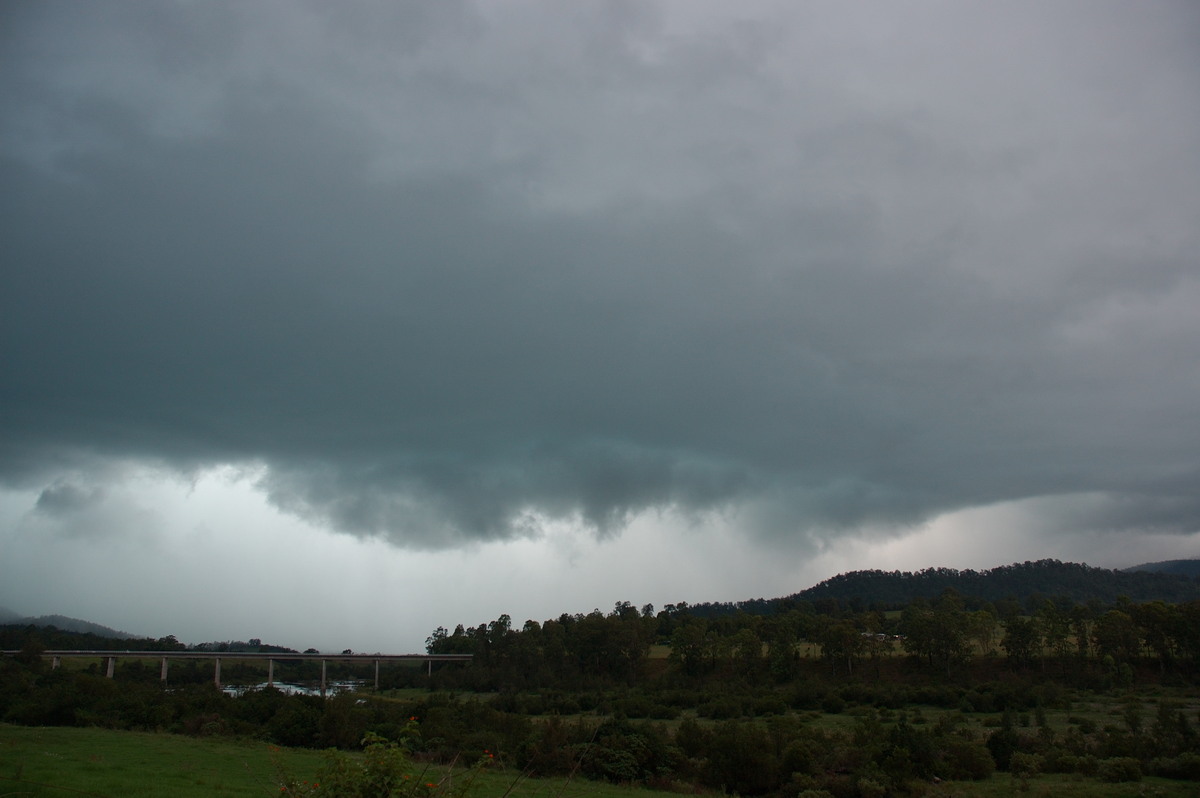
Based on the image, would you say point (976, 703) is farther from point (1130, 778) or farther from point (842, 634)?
point (1130, 778)

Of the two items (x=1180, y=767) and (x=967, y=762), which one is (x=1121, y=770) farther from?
(x=967, y=762)

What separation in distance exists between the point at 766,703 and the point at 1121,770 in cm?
5293

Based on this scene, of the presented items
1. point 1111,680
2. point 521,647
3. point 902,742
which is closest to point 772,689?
point 1111,680

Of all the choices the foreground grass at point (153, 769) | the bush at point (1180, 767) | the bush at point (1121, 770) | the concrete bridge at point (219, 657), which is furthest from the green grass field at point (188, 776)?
the concrete bridge at point (219, 657)

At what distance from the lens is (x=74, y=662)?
5192 inches

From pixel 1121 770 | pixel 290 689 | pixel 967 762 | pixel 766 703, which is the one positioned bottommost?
pixel 290 689

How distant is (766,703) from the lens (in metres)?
88.0

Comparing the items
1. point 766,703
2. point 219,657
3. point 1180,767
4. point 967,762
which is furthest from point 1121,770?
point 219,657

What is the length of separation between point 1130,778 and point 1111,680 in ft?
217

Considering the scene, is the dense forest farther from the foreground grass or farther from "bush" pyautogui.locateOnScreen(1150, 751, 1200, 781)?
the foreground grass

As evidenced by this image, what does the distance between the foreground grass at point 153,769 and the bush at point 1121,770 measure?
24863 millimetres

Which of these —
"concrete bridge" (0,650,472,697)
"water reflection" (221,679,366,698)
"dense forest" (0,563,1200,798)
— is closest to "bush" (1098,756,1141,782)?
"dense forest" (0,563,1200,798)

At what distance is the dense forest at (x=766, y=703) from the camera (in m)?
43.1

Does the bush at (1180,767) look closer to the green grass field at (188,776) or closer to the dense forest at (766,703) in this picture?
the dense forest at (766,703)
